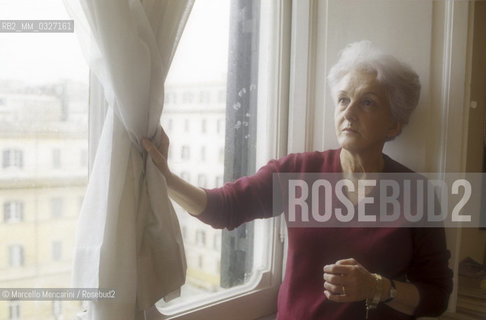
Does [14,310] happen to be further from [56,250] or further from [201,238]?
[201,238]

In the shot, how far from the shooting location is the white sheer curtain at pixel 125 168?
693 millimetres

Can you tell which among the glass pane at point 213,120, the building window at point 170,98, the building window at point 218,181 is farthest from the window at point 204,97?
the building window at point 218,181

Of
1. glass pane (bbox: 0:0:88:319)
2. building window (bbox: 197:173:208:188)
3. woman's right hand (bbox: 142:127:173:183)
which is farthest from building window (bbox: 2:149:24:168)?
building window (bbox: 197:173:208:188)

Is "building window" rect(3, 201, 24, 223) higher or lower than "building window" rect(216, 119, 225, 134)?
lower

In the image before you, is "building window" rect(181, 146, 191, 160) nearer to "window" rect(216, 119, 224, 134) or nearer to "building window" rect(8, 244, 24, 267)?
"window" rect(216, 119, 224, 134)

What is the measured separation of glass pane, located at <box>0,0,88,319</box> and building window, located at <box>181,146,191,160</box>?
10.7 inches

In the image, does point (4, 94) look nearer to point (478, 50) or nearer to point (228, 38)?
point (228, 38)

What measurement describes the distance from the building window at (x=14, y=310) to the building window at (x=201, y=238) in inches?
18.2

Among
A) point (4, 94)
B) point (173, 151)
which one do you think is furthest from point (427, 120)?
point (4, 94)

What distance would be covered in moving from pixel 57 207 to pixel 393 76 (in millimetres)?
789

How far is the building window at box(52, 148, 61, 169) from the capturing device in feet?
2.54

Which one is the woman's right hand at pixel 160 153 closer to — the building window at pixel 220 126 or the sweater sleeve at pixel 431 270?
the building window at pixel 220 126

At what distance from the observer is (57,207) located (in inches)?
30.7

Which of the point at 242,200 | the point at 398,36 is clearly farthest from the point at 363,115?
the point at 242,200
